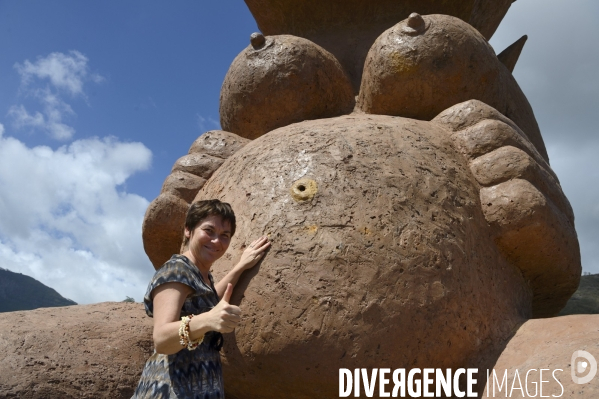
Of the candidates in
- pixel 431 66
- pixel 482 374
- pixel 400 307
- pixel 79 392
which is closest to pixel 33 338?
pixel 79 392

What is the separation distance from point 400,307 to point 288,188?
0.71 meters

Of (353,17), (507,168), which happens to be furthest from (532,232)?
(353,17)

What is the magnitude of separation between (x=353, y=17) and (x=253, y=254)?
2649 mm

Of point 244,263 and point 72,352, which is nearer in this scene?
point 244,263

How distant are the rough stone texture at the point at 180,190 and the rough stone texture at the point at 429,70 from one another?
2.86ft

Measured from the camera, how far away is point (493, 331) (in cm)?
265

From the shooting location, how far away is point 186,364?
2080 mm

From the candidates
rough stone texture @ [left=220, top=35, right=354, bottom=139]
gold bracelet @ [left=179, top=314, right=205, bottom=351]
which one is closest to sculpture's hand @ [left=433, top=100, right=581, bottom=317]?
rough stone texture @ [left=220, top=35, right=354, bottom=139]

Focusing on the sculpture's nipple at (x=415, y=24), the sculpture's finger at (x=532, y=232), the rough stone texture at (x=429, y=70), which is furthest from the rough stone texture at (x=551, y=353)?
the sculpture's nipple at (x=415, y=24)

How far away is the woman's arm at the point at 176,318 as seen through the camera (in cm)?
192

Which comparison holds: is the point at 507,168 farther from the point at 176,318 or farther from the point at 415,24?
the point at 176,318

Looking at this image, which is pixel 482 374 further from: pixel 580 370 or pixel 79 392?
pixel 79 392

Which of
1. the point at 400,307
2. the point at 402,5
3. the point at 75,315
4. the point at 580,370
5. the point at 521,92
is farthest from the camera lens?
the point at 402,5

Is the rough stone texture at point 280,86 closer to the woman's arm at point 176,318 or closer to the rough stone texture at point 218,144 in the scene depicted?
the rough stone texture at point 218,144
